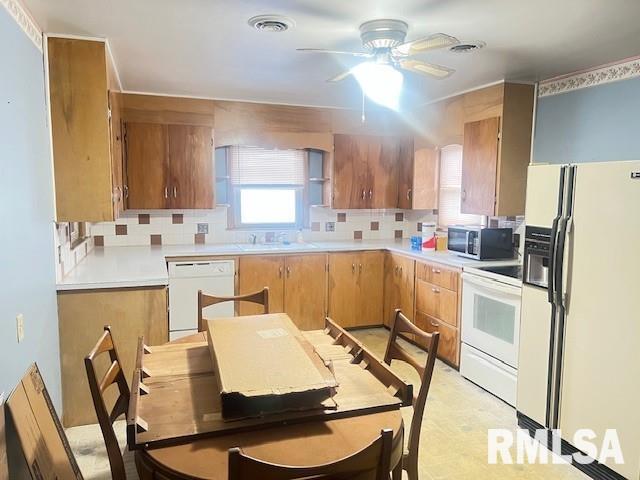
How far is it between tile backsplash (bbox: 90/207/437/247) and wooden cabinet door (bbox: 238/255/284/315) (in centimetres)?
60

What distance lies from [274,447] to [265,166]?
3810mm

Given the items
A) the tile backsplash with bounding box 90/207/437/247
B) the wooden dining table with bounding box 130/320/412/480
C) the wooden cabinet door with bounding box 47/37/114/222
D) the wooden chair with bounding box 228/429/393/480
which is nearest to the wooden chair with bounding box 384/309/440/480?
the wooden dining table with bounding box 130/320/412/480

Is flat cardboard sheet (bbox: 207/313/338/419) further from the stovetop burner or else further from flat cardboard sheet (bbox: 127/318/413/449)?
the stovetop burner

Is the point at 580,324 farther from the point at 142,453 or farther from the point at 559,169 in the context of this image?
the point at 142,453

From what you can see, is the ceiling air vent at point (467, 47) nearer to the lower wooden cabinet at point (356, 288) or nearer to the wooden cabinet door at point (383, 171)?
the wooden cabinet door at point (383, 171)

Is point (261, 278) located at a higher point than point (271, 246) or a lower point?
lower

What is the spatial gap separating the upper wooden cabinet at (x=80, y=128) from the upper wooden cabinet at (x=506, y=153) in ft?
9.15

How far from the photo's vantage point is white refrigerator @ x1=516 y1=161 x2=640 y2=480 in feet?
7.27

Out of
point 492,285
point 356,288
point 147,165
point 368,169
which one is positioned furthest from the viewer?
point 368,169

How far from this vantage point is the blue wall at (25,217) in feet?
6.11

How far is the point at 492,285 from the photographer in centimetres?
325

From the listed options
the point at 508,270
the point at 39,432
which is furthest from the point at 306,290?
the point at 39,432

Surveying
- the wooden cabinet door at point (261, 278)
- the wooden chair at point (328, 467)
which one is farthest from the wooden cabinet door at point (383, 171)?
the wooden chair at point (328, 467)

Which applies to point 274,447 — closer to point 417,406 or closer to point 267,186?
point 417,406
